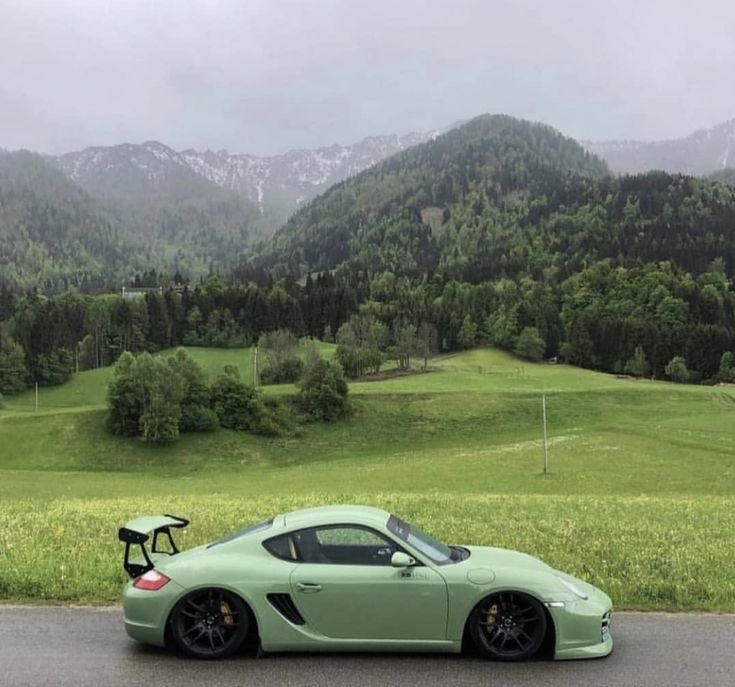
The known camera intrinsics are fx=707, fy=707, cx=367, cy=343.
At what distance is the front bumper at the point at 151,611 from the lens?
29.0 ft

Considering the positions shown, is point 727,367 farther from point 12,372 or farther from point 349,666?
point 349,666

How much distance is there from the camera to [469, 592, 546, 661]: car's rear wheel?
8719 millimetres

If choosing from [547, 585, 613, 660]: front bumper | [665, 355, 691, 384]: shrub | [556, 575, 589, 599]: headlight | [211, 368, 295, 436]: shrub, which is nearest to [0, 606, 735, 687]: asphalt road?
[547, 585, 613, 660]: front bumper

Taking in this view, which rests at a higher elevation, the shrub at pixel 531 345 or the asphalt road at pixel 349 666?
the asphalt road at pixel 349 666

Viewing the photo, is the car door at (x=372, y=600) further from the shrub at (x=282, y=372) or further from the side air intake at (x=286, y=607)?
the shrub at (x=282, y=372)

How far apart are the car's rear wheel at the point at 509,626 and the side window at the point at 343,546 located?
4.47 ft

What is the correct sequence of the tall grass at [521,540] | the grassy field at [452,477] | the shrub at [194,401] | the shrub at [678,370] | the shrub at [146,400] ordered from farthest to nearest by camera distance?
1. the shrub at [678,370]
2. the shrub at [194,401]
3. the shrub at [146,400]
4. the grassy field at [452,477]
5. the tall grass at [521,540]

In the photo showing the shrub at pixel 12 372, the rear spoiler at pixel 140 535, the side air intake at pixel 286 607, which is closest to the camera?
the side air intake at pixel 286 607

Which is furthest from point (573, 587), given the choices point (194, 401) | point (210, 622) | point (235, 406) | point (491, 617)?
point (235, 406)

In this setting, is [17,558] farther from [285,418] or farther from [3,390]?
[3,390]

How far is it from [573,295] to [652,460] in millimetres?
147963

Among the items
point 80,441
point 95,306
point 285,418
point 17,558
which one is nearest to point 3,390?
point 95,306

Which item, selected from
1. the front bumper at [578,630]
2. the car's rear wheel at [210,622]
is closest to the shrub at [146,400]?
the car's rear wheel at [210,622]

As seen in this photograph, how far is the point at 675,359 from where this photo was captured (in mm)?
144875
